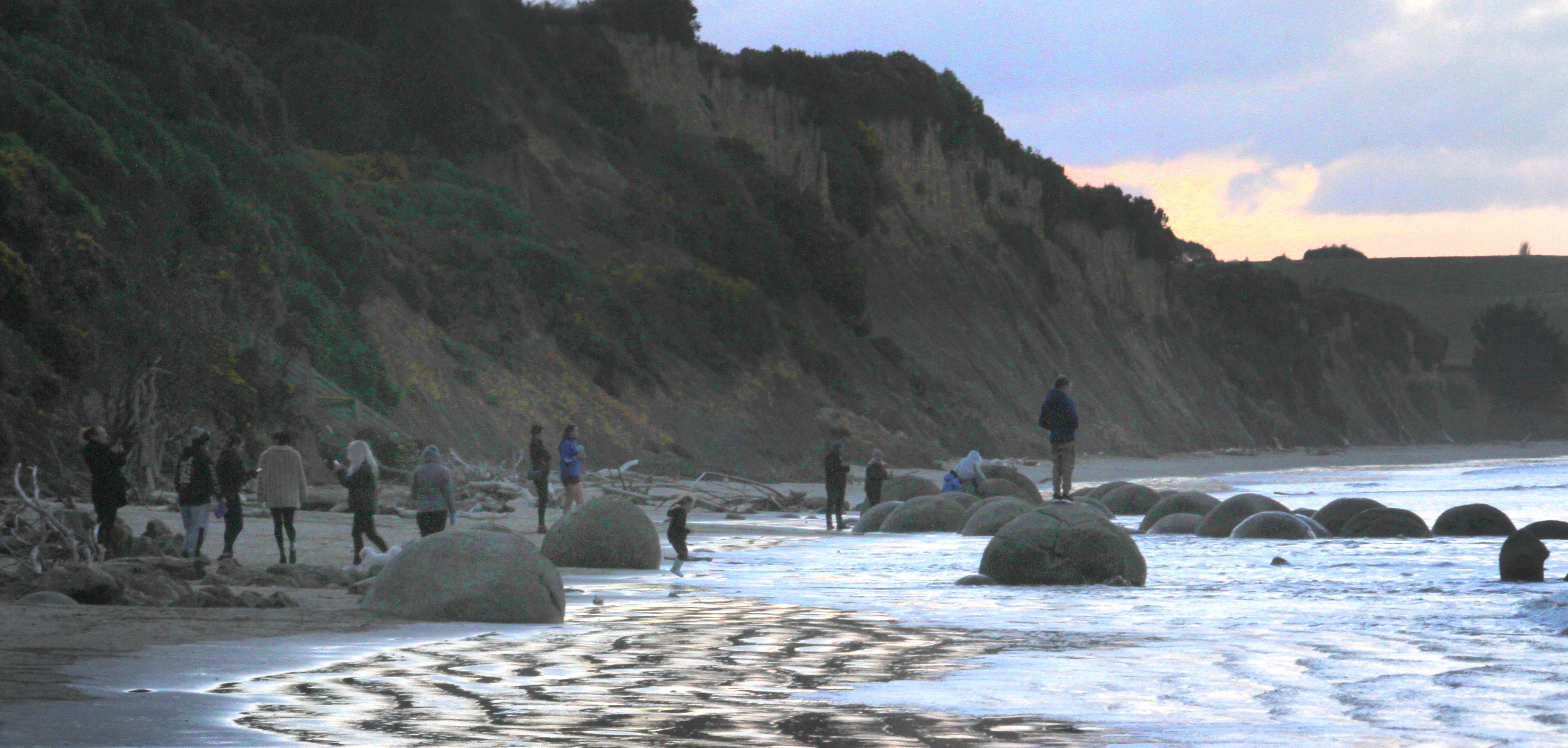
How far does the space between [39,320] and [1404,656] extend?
2142cm

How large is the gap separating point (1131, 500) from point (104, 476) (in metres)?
19.7

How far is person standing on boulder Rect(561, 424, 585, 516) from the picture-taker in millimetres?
21891

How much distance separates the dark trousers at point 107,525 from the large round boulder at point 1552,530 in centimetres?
1742

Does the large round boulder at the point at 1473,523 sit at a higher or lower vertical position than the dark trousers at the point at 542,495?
lower

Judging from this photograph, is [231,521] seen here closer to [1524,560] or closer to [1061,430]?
[1061,430]

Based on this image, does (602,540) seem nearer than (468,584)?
No

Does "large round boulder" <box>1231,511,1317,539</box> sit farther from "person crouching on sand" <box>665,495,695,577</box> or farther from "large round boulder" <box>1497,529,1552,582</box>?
"person crouching on sand" <box>665,495,695,577</box>

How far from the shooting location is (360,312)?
36219 millimetres

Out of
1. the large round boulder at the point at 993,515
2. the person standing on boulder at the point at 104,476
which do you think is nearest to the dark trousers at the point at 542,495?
the large round boulder at the point at 993,515

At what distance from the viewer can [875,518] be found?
24172mm

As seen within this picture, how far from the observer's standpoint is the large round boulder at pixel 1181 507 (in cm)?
2358

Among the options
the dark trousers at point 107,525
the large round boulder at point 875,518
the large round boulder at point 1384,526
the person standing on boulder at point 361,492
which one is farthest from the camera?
the large round boulder at point 875,518

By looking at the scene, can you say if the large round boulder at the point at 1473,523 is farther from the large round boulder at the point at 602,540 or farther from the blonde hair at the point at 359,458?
the blonde hair at the point at 359,458

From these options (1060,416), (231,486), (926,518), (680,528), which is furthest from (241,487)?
(926,518)
